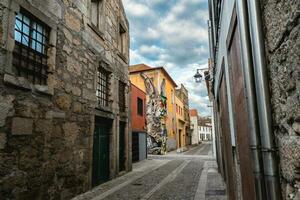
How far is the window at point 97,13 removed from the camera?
827cm

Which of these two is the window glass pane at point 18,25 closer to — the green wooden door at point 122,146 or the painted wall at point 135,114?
the green wooden door at point 122,146

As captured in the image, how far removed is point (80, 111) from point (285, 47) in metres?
6.07

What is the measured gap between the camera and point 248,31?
1569 mm

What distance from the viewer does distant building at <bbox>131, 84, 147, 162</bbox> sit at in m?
14.6

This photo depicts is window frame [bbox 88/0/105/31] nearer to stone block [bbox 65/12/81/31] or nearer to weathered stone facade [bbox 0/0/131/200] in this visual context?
weathered stone facade [bbox 0/0/131/200]

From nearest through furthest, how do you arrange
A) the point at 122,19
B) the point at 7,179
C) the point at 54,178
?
the point at 7,179 < the point at 54,178 < the point at 122,19

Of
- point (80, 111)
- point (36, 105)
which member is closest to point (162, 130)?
point (80, 111)

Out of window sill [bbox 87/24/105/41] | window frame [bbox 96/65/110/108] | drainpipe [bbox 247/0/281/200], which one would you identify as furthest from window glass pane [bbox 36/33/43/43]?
drainpipe [bbox 247/0/281/200]

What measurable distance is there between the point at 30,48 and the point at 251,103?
15.4ft

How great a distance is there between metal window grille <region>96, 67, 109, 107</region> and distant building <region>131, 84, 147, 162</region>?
5.72 metres

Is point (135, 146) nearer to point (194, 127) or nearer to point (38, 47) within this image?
point (38, 47)

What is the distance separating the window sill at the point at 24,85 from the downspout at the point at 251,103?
155 inches

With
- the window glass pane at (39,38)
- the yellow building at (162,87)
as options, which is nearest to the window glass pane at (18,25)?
the window glass pane at (39,38)

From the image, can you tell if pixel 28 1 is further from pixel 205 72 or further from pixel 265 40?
pixel 205 72
